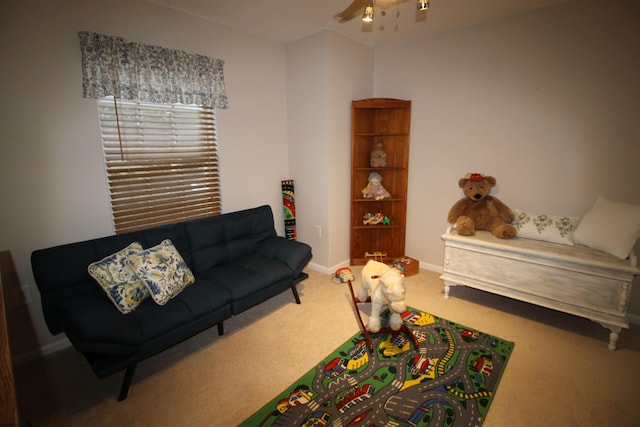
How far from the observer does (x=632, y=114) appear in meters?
2.41

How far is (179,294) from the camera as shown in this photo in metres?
2.29

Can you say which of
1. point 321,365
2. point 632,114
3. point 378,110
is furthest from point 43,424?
point 632,114

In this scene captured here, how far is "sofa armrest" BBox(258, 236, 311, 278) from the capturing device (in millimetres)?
2816

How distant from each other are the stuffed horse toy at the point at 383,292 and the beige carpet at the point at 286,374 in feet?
0.84

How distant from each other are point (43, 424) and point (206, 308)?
0.99m

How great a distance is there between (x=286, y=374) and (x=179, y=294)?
0.95 metres

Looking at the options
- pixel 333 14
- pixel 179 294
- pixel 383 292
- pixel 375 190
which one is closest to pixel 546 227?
pixel 383 292

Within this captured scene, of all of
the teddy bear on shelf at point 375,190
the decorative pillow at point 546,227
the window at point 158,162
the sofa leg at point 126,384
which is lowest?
the sofa leg at point 126,384

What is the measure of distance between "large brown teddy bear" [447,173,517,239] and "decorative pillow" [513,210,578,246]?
0.33 ft

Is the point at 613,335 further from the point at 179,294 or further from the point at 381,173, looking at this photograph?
the point at 179,294

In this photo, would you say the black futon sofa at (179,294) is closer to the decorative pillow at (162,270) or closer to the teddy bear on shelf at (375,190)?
the decorative pillow at (162,270)

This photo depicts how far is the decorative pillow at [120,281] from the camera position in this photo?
2.04 metres

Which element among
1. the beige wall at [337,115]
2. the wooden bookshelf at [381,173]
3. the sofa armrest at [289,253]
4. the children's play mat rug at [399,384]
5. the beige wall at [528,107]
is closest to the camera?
the children's play mat rug at [399,384]

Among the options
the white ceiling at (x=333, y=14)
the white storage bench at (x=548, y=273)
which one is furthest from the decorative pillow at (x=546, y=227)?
the white ceiling at (x=333, y=14)
